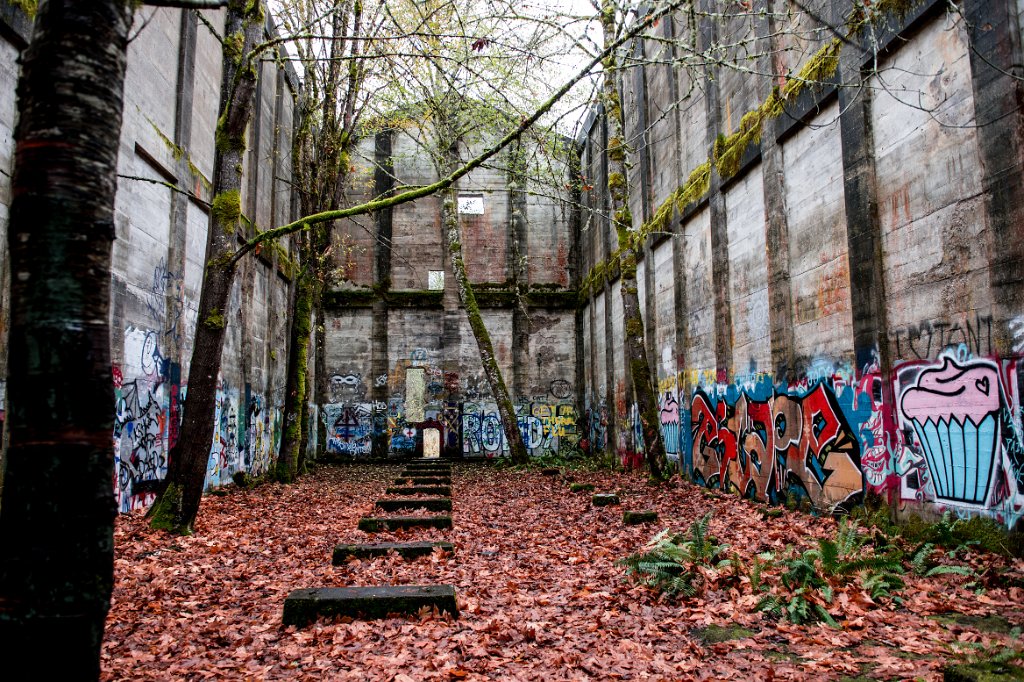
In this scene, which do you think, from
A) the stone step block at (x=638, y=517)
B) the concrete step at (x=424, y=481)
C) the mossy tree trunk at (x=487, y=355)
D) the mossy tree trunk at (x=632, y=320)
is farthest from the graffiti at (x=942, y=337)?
the mossy tree trunk at (x=487, y=355)

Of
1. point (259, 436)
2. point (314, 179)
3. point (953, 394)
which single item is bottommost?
point (259, 436)

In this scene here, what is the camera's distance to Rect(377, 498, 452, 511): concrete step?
10.5 m

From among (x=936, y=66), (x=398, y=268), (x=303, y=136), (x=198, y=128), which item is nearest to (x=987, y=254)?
(x=936, y=66)

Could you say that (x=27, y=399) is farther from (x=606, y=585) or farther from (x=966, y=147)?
(x=966, y=147)

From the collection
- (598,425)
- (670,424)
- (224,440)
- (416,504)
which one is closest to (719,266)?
(670,424)

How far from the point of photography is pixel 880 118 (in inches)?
314

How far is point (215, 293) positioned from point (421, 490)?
19.2ft

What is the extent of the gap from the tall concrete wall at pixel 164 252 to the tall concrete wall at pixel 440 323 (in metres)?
6.48

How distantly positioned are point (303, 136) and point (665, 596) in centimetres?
1484

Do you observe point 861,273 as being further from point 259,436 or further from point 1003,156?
point 259,436

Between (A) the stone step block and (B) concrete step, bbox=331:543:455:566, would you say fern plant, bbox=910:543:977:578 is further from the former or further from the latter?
(B) concrete step, bbox=331:543:455:566

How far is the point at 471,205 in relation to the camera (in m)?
24.4

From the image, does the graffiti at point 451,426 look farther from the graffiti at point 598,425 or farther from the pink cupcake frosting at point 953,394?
the pink cupcake frosting at point 953,394

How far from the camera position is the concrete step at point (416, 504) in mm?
10500
